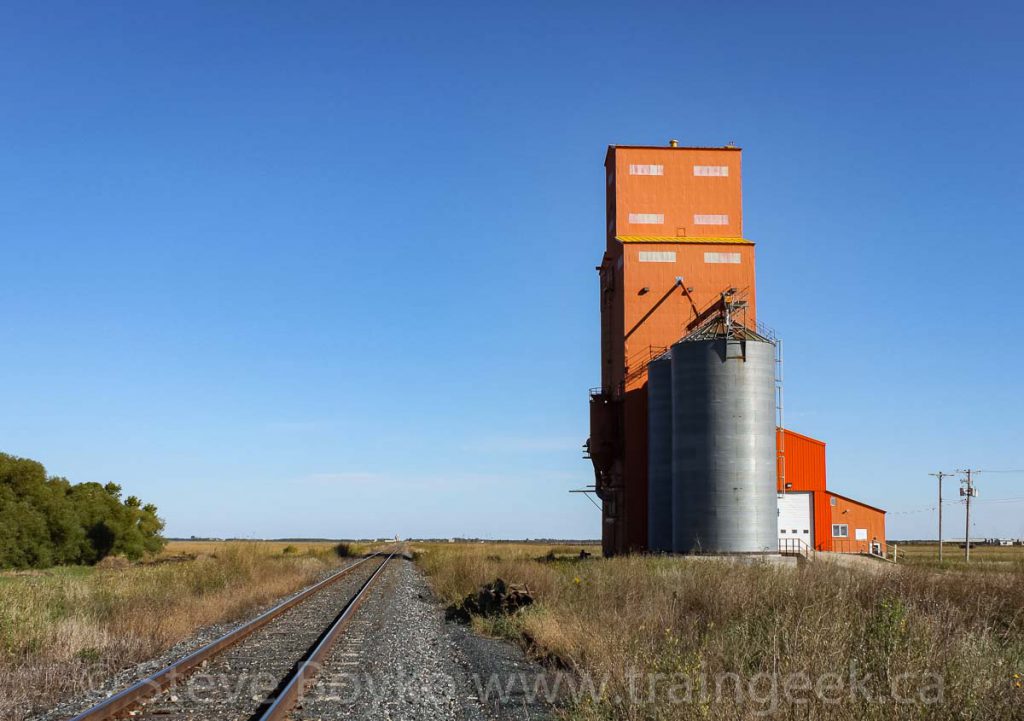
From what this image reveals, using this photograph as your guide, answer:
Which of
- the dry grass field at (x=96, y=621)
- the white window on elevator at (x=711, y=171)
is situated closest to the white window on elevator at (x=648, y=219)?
the white window on elevator at (x=711, y=171)

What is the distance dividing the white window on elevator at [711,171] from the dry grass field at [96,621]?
3580 cm

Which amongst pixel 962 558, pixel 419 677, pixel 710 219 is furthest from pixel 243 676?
pixel 962 558

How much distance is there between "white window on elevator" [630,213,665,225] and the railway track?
37771mm

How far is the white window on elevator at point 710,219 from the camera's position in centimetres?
5147

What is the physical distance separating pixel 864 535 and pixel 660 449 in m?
15.6

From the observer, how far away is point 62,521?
194 feet

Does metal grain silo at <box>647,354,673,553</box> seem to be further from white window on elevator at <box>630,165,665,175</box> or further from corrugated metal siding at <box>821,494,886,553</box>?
white window on elevator at <box>630,165,665,175</box>

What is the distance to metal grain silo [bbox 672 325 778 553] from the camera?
36.7 metres

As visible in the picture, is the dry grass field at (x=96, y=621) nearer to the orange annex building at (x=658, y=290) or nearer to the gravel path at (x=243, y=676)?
the gravel path at (x=243, y=676)

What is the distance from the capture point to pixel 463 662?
1351cm

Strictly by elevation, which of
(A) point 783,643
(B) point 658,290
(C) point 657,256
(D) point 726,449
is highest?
(C) point 657,256

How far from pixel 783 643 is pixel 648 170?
45.0m

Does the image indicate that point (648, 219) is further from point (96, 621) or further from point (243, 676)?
point (243, 676)

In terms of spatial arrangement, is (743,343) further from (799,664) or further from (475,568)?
(799,664)
